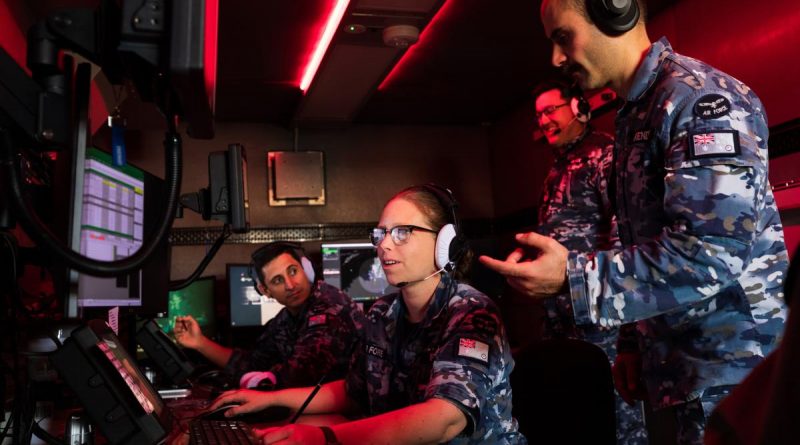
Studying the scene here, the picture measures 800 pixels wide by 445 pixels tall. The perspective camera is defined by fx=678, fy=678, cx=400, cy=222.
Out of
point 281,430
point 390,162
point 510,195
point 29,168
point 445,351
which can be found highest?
point 390,162

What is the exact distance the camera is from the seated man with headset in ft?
8.51

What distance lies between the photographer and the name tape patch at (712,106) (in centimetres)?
116

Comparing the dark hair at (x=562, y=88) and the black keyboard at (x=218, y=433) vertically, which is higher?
the dark hair at (x=562, y=88)

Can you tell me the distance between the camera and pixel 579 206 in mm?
2771

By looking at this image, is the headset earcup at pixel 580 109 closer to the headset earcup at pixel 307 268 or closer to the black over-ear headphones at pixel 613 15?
the headset earcup at pixel 307 268

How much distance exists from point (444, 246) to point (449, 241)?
0.02m

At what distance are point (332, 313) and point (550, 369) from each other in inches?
58.6

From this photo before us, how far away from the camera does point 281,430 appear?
1.32 metres

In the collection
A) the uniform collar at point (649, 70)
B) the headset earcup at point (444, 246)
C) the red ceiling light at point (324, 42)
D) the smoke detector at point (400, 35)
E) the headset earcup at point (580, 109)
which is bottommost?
the headset earcup at point (444, 246)

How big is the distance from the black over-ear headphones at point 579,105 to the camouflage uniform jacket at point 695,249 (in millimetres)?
1629

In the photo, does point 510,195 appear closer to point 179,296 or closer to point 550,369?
point 179,296

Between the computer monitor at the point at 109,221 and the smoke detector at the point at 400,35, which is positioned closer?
the computer monitor at the point at 109,221

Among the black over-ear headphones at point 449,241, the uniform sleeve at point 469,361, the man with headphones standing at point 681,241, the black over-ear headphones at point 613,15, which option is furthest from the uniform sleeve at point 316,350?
the black over-ear headphones at point 613,15

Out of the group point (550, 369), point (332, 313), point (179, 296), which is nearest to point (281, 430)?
point (550, 369)
